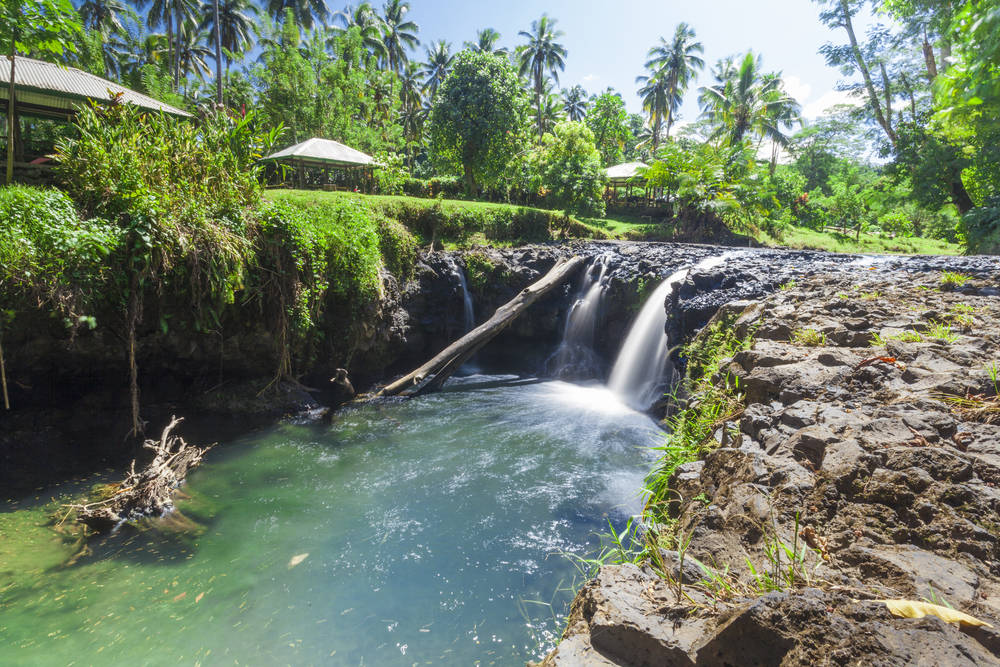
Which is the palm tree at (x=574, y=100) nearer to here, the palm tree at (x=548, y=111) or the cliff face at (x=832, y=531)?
the palm tree at (x=548, y=111)

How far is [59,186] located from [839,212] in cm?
3321

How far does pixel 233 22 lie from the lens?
31531 mm

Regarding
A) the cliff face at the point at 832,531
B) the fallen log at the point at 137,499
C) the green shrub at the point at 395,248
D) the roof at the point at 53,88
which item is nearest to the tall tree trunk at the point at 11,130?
the roof at the point at 53,88

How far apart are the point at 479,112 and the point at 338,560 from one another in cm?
1818

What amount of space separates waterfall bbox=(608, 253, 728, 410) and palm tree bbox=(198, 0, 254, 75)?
35284mm

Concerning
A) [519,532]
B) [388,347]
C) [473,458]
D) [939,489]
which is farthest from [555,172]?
[939,489]

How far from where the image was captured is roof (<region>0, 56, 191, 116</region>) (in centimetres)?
792

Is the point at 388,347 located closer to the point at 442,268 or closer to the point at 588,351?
the point at 442,268

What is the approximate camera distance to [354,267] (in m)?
8.12

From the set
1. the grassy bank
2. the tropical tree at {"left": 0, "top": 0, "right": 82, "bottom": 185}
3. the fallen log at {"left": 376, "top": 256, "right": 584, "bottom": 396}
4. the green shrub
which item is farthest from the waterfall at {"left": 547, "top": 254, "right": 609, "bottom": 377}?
the tropical tree at {"left": 0, "top": 0, "right": 82, "bottom": 185}

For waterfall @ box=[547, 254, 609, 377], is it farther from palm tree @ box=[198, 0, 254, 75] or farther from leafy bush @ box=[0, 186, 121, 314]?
palm tree @ box=[198, 0, 254, 75]

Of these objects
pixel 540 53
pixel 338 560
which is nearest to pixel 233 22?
pixel 540 53

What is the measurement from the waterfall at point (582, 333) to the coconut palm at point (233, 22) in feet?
109

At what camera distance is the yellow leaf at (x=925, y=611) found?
132 centimetres
